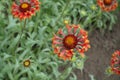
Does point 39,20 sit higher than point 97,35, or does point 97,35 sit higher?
point 39,20

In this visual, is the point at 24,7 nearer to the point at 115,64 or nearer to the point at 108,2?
the point at 115,64

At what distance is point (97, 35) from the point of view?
387 centimetres

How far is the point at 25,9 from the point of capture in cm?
274

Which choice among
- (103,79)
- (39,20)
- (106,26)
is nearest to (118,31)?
(106,26)

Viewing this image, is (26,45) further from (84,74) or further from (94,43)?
(94,43)

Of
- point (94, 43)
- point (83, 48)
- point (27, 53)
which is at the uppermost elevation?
point (83, 48)

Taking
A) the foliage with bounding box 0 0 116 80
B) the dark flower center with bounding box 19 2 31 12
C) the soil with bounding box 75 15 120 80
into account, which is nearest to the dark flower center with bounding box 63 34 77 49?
the foliage with bounding box 0 0 116 80

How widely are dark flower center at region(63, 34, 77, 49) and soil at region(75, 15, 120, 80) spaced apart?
821 mm

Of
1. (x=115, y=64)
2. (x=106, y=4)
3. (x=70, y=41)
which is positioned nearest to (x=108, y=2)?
(x=106, y=4)

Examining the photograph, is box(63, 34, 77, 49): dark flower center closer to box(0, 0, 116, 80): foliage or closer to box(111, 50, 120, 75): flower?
box(0, 0, 116, 80): foliage

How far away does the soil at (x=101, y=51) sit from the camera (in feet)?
11.5

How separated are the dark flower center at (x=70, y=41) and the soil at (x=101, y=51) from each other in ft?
2.69

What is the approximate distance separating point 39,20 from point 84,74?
28.8 inches

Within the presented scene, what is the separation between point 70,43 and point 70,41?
0.03 m
